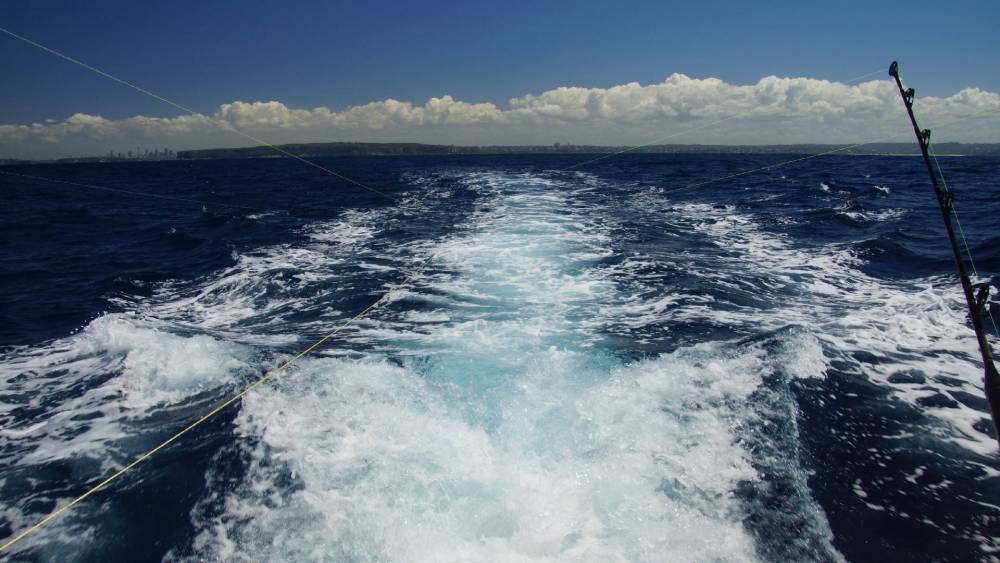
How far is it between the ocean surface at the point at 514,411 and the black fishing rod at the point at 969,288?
131 centimetres

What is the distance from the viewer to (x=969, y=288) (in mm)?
3145

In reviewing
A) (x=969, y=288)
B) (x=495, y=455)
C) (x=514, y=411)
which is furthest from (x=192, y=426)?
Answer: (x=969, y=288)

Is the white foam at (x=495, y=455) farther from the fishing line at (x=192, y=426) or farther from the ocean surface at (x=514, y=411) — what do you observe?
the fishing line at (x=192, y=426)

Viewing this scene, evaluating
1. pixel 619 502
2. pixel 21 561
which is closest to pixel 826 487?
pixel 619 502

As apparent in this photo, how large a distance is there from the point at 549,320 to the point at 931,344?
5.35 metres

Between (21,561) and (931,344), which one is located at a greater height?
(931,344)

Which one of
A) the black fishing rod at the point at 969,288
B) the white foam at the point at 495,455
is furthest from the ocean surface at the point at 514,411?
the black fishing rod at the point at 969,288

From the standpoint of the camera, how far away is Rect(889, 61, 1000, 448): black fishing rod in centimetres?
267

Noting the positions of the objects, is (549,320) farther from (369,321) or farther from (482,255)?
(482,255)

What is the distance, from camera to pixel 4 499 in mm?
3838

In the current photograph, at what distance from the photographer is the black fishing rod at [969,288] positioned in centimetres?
267

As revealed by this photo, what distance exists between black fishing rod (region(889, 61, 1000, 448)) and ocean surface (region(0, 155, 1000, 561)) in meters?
1.31

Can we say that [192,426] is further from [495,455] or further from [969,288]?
[969,288]

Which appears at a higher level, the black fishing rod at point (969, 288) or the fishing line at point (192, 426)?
the black fishing rod at point (969, 288)
